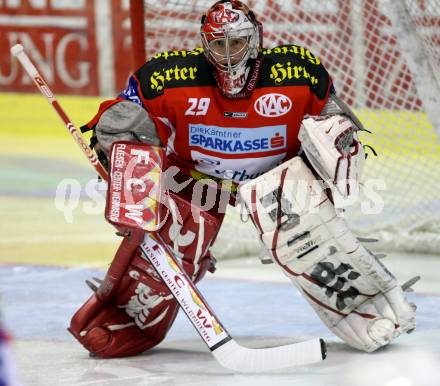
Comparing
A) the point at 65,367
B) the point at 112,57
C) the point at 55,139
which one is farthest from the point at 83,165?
the point at 65,367

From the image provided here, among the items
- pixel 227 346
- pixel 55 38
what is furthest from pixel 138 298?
pixel 55 38

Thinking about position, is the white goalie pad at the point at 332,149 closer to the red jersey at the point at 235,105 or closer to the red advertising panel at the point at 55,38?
the red jersey at the point at 235,105

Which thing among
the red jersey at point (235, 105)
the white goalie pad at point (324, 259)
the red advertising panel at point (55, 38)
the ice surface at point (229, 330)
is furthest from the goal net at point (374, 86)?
the red advertising panel at point (55, 38)

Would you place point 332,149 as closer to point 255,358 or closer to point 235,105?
point 235,105

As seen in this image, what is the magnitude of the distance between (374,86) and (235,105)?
1.78 meters

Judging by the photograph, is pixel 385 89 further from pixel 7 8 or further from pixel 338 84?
pixel 7 8

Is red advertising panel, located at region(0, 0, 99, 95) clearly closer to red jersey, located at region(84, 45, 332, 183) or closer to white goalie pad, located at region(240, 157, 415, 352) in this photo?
red jersey, located at region(84, 45, 332, 183)

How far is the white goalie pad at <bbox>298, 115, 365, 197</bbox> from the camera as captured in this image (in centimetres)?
276

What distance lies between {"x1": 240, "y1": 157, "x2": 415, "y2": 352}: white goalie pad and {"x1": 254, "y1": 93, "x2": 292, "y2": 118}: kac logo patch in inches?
6.7

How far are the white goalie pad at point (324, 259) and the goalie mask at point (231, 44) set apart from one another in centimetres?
27

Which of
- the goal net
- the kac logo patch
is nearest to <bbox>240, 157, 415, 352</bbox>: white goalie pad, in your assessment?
the kac logo patch

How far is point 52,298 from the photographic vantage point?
375cm

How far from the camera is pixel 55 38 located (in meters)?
7.29

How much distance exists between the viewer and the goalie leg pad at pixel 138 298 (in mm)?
2943
